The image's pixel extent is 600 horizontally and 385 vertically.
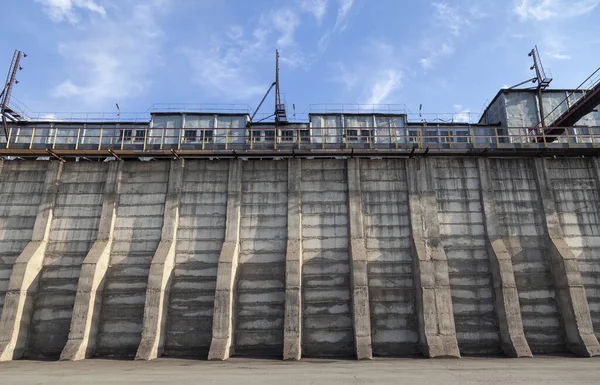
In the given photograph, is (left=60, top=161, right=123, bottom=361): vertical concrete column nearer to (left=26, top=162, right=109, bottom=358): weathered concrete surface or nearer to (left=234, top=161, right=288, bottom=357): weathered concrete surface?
(left=26, top=162, right=109, bottom=358): weathered concrete surface

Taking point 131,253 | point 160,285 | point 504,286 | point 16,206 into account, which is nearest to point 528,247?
point 504,286

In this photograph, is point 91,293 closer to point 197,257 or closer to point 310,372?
point 197,257

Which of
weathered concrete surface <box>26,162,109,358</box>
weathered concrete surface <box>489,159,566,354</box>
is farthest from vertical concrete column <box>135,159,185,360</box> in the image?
weathered concrete surface <box>489,159,566,354</box>

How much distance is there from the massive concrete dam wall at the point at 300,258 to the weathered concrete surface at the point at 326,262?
0.19 feet

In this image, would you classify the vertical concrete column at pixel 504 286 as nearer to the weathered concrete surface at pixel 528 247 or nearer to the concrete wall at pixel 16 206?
the weathered concrete surface at pixel 528 247

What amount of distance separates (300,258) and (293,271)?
2.32 ft

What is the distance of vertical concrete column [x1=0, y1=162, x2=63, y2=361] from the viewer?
1481 centimetres

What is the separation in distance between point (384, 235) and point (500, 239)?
488cm

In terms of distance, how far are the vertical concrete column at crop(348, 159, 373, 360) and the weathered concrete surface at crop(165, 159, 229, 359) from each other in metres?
5.67

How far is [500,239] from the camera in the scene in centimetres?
1638

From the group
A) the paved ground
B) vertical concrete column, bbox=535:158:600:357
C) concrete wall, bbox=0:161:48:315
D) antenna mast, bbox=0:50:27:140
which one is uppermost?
antenna mast, bbox=0:50:27:140

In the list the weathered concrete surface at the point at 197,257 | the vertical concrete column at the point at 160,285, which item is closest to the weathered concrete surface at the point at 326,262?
the weathered concrete surface at the point at 197,257

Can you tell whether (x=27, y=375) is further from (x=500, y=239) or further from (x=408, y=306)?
(x=500, y=239)

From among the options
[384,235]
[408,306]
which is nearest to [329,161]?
[384,235]
